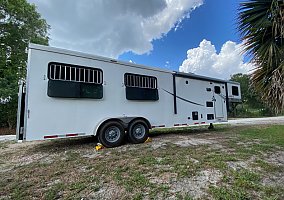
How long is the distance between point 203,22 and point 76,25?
9.79 meters

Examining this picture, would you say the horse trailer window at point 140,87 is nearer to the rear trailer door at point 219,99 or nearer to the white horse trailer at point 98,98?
the white horse trailer at point 98,98

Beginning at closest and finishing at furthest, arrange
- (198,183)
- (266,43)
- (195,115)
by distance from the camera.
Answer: (198,183), (266,43), (195,115)

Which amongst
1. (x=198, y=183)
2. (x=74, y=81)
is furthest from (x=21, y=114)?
(x=198, y=183)

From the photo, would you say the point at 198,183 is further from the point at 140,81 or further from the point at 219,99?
the point at 219,99

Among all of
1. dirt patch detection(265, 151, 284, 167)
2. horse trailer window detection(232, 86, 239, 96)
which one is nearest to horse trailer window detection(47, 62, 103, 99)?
dirt patch detection(265, 151, 284, 167)

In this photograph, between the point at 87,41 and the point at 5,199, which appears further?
the point at 87,41

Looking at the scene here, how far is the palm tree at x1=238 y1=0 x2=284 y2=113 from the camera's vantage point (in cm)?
335

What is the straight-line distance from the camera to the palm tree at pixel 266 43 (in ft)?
11.0

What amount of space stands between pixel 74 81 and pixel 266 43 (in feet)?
15.4

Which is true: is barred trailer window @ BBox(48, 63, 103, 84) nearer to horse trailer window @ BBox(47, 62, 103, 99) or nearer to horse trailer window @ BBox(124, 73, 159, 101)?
horse trailer window @ BBox(47, 62, 103, 99)

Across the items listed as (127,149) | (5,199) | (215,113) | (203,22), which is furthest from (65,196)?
(203,22)

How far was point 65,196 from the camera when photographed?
246 cm

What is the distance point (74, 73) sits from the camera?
5.00m

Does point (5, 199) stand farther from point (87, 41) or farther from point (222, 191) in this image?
point (87, 41)
